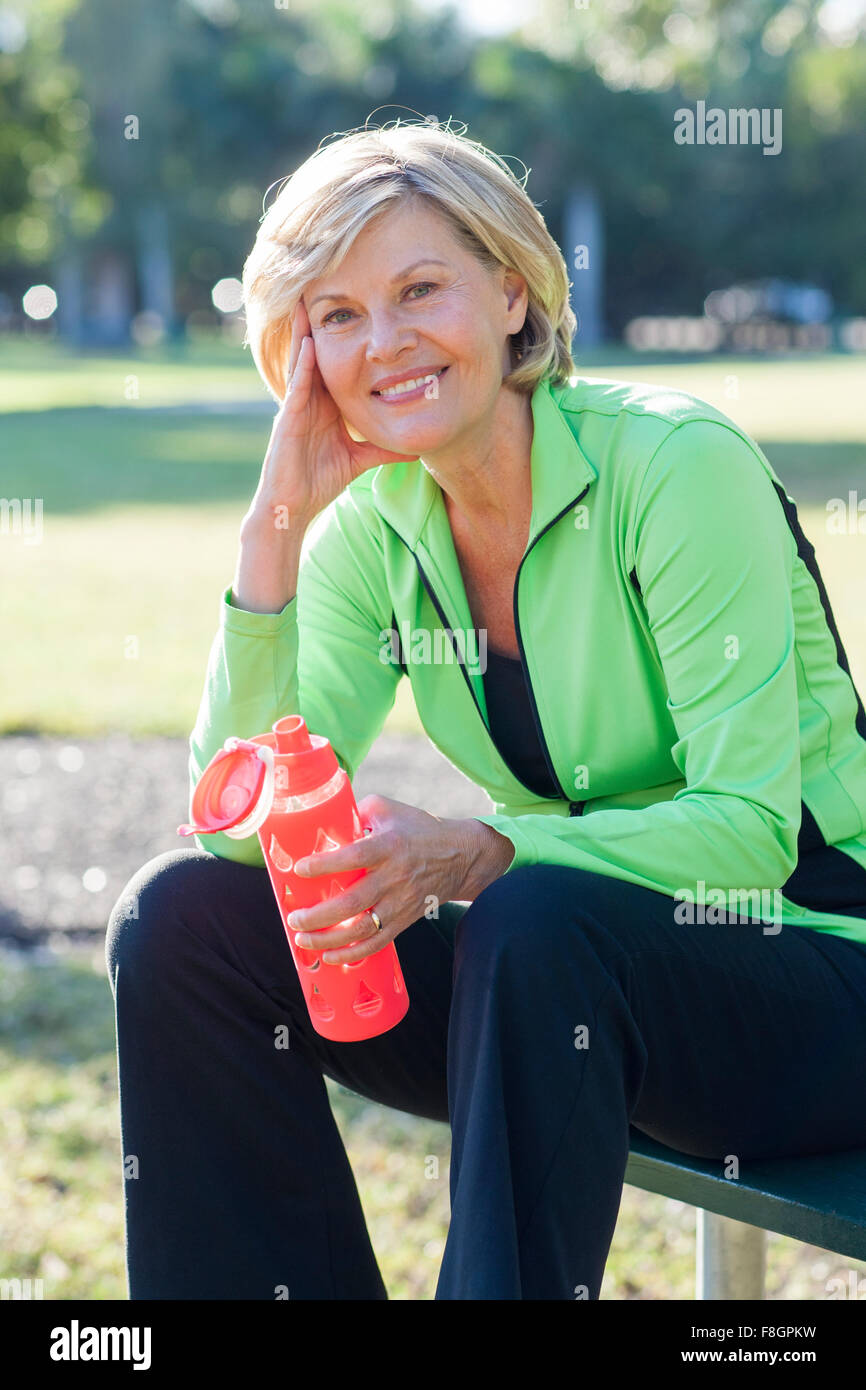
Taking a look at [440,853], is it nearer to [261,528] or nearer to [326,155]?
[261,528]

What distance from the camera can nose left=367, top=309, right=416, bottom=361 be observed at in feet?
7.98

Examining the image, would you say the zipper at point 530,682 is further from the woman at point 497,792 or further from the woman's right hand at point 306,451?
the woman's right hand at point 306,451

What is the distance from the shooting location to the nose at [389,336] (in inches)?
95.8

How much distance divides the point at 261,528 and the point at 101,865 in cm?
294

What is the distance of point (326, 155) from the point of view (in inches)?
97.3

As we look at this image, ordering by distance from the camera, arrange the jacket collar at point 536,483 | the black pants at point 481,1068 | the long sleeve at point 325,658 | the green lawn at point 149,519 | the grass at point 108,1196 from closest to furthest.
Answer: the black pants at point 481,1068
the jacket collar at point 536,483
the long sleeve at point 325,658
the grass at point 108,1196
the green lawn at point 149,519

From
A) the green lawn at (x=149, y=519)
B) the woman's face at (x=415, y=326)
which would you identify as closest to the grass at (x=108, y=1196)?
the woman's face at (x=415, y=326)

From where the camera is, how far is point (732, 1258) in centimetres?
243

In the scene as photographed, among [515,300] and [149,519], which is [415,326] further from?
[149,519]

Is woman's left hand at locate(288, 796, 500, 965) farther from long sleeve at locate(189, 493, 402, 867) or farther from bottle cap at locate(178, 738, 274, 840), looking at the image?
long sleeve at locate(189, 493, 402, 867)

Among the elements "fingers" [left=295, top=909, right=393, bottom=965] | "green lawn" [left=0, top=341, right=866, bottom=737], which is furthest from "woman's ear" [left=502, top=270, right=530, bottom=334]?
"green lawn" [left=0, top=341, right=866, bottom=737]

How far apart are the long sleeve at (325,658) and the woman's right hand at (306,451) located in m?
0.09

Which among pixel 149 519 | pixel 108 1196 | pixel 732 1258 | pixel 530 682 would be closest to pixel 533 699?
pixel 530 682
